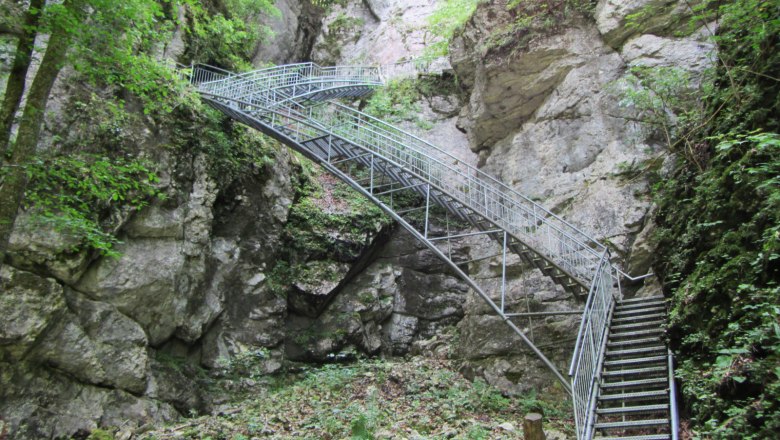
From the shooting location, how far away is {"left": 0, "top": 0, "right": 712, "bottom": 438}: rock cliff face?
789 cm

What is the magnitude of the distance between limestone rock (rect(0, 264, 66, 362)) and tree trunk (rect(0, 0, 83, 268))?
2.21 meters

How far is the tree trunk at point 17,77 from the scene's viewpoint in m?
5.72

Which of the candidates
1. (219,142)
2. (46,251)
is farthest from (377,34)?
(46,251)

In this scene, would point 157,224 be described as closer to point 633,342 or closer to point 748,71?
point 633,342

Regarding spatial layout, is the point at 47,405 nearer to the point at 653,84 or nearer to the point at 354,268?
the point at 354,268

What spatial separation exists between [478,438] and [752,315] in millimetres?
3688

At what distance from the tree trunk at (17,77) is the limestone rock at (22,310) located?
242 centimetres

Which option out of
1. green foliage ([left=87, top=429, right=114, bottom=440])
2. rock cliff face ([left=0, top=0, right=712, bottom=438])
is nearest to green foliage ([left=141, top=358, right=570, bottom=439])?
green foliage ([left=87, top=429, right=114, bottom=440])

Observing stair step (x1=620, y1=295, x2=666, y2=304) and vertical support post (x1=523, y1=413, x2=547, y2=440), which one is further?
stair step (x1=620, y1=295, x2=666, y2=304)

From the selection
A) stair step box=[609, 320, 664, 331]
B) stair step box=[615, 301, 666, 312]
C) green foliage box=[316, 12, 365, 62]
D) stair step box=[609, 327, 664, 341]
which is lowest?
stair step box=[609, 327, 664, 341]

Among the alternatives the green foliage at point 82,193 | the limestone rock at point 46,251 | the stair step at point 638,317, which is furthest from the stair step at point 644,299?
the limestone rock at point 46,251

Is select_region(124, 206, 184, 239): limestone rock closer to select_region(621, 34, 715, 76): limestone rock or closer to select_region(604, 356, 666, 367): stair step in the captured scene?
select_region(604, 356, 666, 367): stair step

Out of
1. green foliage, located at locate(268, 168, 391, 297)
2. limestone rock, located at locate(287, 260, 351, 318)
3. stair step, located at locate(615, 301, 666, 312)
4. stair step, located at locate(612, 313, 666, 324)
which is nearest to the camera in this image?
stair step, located at locate(612, 313, 666, 324)

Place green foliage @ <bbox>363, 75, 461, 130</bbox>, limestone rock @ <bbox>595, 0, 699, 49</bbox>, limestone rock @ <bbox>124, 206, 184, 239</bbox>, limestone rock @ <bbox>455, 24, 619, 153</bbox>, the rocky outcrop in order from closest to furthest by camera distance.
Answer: limestone rock @ <bbox>124, 206, 184, 239</bbox>
limestone rock @ <bbox>595, 0, 699, 49</bbox>
limestone rock @ <bbox>455, 24, 619, 153</bbox>
green foliage @ <bbox>363, 75, 461, 130</bbox>
the rocky outcrop
